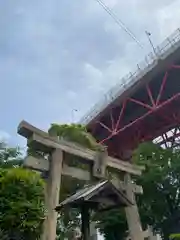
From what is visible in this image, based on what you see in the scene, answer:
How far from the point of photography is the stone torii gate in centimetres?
1083

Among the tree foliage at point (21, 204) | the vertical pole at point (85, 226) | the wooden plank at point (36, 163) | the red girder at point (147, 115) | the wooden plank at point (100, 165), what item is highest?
the red girder at point (147, 115)

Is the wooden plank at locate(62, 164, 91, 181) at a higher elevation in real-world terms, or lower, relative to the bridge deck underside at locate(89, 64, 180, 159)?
lower

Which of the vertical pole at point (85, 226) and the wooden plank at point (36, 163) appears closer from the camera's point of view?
the vertical pole at point (85, 226)

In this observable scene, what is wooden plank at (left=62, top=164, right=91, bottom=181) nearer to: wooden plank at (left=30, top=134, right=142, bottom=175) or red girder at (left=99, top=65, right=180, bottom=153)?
wooden plank at (left=30, top=134, right=142, bottom=175)

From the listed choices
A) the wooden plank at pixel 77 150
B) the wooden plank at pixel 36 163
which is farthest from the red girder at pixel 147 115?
the wooden plank at pixel 36 163

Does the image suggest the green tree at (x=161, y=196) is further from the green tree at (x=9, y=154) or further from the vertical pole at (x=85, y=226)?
the vertical pole at (x=85, y=226)

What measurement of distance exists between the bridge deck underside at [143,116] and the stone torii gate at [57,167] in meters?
11.8

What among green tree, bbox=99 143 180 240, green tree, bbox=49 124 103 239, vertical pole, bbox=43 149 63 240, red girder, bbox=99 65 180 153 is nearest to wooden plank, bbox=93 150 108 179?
vertical pole, bbox=43 149 63 240

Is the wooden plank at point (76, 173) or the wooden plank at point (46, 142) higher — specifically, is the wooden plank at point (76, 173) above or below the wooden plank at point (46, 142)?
below

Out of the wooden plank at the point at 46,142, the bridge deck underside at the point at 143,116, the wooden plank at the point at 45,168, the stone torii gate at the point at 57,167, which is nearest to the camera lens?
the stone torii gate at the point at 57,167

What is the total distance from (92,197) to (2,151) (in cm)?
873

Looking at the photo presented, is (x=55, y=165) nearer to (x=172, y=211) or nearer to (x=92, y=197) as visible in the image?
(x=92, y=197)

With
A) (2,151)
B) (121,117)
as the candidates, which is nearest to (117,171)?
(2,151)

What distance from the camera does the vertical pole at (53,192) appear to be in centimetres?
1036
